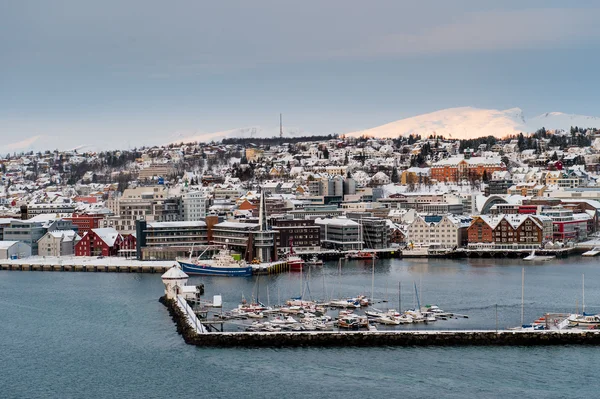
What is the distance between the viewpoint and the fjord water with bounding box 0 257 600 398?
13.4m

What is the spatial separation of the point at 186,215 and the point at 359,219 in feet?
22.0

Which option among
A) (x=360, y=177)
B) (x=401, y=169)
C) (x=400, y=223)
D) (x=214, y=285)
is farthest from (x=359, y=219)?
(x=401, y=169)

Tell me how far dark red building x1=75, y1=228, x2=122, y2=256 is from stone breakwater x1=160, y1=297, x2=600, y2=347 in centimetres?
1621

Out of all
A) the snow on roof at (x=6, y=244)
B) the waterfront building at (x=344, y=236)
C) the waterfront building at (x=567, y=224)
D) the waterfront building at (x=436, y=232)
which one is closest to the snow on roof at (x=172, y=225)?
the snow on roof at (x=6, y=244)

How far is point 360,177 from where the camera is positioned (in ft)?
195

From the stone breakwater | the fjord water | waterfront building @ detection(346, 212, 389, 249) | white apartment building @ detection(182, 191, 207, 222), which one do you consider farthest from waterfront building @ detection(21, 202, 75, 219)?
the stone breakwater

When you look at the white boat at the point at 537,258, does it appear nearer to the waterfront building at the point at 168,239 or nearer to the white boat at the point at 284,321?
the waterfront building at the point at 168,239

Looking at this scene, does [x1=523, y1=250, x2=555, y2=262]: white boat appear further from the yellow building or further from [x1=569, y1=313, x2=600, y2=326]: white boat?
the yellow building

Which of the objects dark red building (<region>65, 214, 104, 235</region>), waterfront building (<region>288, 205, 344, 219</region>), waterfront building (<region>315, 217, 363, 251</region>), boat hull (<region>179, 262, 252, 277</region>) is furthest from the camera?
waterfront building (<region>288, 205, 344, 219</region>)

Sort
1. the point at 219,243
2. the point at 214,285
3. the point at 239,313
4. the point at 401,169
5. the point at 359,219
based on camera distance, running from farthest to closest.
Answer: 1. the point at 401,169
2. the point at 359,219
3. the point at 219,243
4. the point at 214,285
5. the point at 239,313

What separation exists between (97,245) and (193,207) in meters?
6.20

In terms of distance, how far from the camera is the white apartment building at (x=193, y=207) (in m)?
37.1

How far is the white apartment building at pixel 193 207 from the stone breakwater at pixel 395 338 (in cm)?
2116

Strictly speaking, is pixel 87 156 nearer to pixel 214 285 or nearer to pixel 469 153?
pixel 469 153
